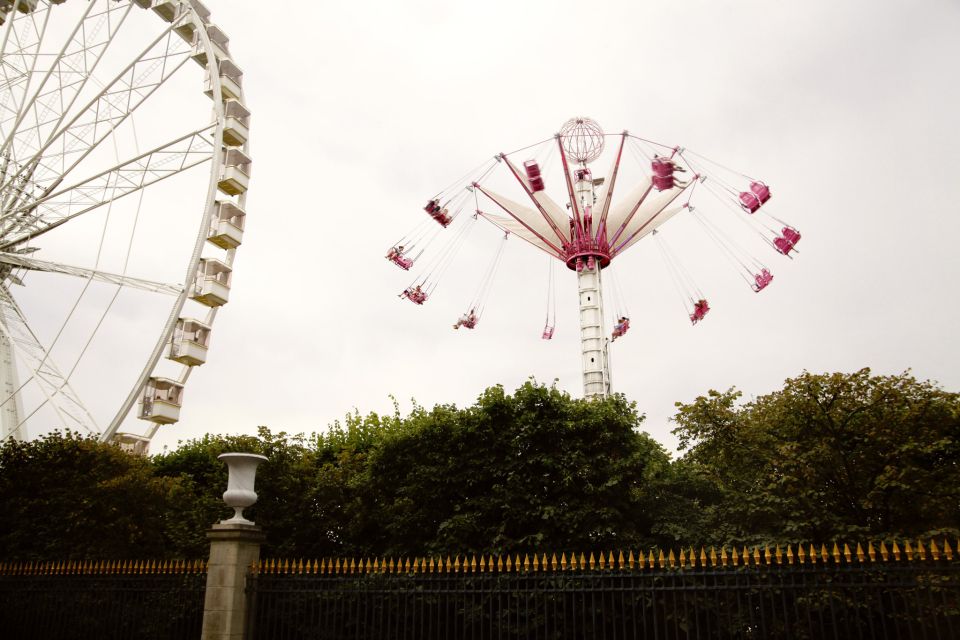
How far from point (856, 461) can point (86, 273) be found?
21.6 meters

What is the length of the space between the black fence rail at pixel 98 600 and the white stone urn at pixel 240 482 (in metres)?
1.49

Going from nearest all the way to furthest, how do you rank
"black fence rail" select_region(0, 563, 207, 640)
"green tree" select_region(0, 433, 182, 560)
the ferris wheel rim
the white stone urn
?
the white stone urn < "black fence rail" select_region(0, 563, 207, 640) < "green tree" select_region(0, 433, 182, 560) < the ferris wheel rim

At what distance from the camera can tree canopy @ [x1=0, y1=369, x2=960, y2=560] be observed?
15.1 m

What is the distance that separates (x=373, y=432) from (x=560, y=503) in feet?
46.5

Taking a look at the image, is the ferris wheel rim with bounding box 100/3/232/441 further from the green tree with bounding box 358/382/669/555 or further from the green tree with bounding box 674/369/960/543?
the green tree with bounding box 674/369/960/543

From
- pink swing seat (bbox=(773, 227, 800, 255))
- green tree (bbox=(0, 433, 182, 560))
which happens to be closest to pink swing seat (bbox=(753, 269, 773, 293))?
pink swing seat (bbox=(773, 227, 800, 255))

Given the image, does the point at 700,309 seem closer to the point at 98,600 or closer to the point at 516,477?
the point at 516,477

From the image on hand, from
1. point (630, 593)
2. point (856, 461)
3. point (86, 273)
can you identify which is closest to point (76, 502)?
point (86, 273)

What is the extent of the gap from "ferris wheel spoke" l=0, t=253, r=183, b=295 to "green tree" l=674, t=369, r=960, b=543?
17389 mm

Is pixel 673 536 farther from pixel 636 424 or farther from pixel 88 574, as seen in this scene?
pixel 88 574

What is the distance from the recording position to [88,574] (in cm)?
1326

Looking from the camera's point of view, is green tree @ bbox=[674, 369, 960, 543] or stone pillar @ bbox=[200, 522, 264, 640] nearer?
stone pillar @ bbox=[200, 522, 264, 640]

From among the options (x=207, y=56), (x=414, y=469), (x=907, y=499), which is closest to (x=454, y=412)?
(x=414, y=469)

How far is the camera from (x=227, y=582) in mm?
11453
